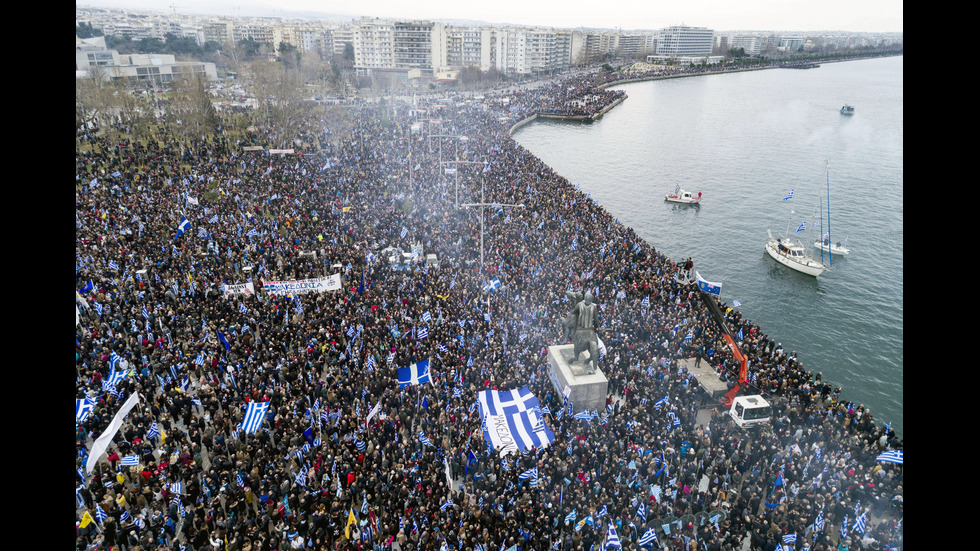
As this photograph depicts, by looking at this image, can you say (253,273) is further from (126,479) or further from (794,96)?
(794,96)

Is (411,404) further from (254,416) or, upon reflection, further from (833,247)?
(833,247)

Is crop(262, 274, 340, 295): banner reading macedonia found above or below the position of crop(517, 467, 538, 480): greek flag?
above

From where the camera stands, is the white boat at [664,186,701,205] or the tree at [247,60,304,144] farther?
the tree at [247,60,304,144]

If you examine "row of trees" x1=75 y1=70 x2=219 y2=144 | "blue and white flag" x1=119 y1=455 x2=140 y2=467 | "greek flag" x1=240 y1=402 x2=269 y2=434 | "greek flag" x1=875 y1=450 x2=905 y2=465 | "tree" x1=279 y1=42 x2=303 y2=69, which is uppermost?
"tree" x1=279 y1=42 x2=303 y2=69

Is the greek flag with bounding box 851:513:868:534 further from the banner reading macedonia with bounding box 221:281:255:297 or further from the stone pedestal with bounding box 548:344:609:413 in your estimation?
the banner reading macedonia with bounding box 221:281:255:297

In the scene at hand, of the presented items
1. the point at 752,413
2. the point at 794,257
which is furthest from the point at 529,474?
the point at 794,257

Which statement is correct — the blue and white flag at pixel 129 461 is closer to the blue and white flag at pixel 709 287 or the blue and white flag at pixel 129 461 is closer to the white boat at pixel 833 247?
the blue and white flag at pixel 709 287

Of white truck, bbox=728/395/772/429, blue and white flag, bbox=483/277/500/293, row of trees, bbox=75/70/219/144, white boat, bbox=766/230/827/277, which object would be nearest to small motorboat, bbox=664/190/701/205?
white boat, bbox=766/230/827/277
